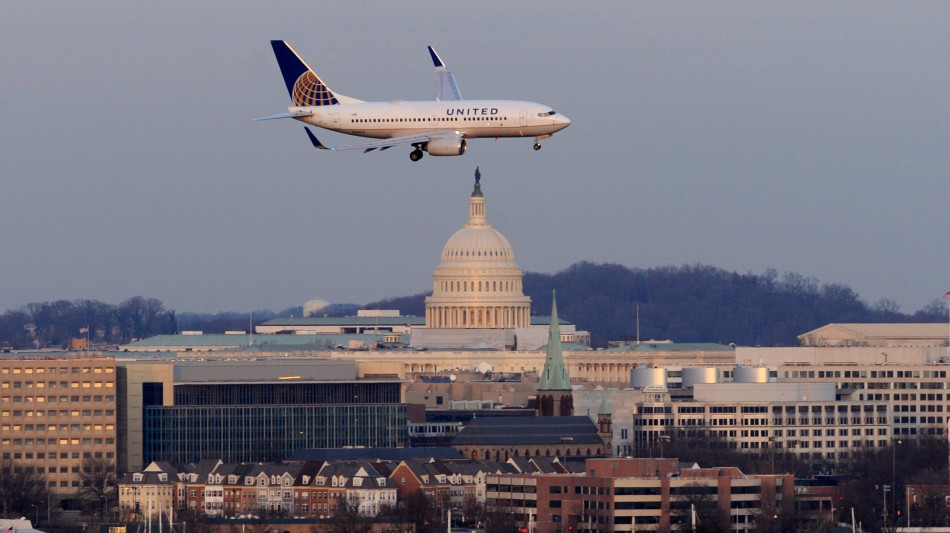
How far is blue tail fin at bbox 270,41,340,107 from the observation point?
447 ft

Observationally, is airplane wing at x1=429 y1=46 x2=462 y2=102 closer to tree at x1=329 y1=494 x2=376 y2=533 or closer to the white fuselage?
the white fuselage

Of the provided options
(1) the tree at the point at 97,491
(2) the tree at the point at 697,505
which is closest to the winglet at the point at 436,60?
(2) the tree at the point at 697,505

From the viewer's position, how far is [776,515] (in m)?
171

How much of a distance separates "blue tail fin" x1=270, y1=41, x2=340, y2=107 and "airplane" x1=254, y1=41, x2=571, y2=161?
47cm

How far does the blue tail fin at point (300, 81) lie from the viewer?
13625cm

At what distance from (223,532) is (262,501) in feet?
59.5

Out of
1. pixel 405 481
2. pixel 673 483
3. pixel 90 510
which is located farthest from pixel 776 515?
pixel 90 510

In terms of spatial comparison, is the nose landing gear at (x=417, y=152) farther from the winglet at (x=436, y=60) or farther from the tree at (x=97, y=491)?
the tree at (x=97, y=491)

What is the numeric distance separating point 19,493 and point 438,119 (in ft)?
206

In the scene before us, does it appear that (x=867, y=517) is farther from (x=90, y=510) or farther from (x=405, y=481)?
(x=90, y=510)

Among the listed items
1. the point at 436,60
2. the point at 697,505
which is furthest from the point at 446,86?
the point at 697,505

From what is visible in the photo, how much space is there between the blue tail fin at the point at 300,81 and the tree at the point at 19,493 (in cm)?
4749

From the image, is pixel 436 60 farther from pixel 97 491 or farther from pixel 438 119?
pixel 97 491

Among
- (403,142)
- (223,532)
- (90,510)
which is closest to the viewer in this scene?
(403,142)
